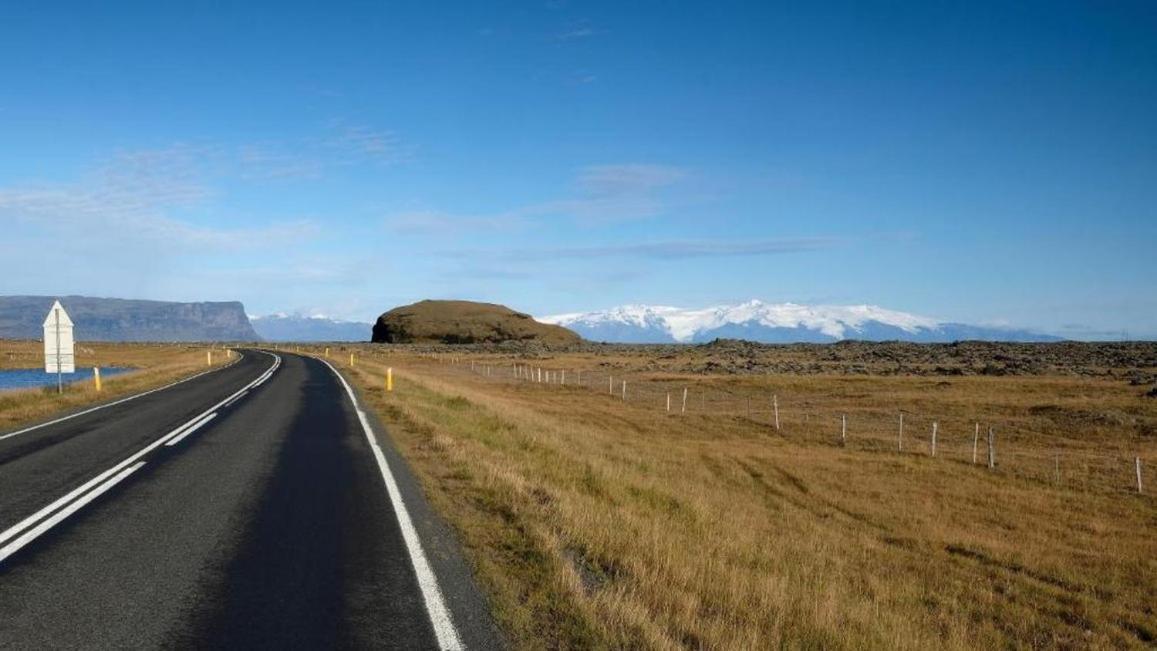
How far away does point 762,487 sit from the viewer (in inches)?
835

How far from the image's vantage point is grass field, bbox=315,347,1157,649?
273 inches

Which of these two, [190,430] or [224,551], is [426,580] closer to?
[224,551]

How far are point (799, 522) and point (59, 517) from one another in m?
13.6

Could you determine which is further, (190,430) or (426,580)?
(190,430)

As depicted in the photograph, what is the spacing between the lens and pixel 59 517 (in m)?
8.80

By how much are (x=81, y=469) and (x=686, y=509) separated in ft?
32.6

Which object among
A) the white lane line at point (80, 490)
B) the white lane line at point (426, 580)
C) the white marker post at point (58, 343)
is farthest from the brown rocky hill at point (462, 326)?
the white lane line at point (426, 580)

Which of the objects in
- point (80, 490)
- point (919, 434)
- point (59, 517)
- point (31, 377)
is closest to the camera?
point (59, 517)

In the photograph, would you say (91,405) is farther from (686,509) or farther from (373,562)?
(373,562)

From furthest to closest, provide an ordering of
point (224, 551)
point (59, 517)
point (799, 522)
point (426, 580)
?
point (799, 522), point (59, 517), point (224, 551), point (426, 580)

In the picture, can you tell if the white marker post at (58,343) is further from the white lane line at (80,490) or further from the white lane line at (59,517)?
the white lane line at (59,517)

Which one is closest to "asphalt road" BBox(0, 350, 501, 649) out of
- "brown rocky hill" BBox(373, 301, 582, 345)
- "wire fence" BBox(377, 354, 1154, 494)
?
"wire fence" BBox(377, 354, 1154, 494)

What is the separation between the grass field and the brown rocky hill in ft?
334

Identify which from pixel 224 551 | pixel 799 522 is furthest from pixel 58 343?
pixel 799 522
